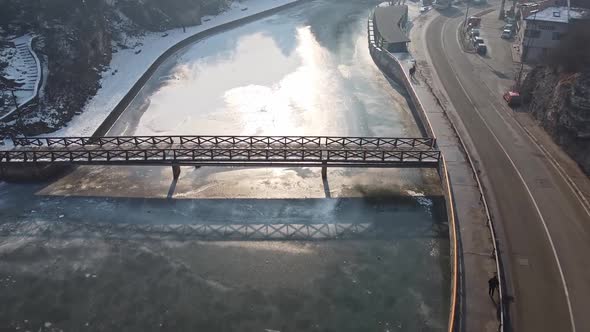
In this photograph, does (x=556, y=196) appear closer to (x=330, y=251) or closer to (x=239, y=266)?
(x=330, y=251)

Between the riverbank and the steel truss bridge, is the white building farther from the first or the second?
the steel truss bridge

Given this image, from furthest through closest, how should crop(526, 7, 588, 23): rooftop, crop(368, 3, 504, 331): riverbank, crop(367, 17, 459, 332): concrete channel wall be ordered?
crop(526, 7, 588, 23): rooftop → crop(367, 17, 459, 332): concrete channel wall → crop(368, 3, 504, 331): riverbank

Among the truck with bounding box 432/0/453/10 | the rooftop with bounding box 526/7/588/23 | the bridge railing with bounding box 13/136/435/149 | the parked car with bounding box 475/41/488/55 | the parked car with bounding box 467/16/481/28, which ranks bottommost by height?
the bridge railing with bounding box 13/136/435/149

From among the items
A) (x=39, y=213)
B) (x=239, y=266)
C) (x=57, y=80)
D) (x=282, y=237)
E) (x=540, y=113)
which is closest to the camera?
(x=239, y=266)

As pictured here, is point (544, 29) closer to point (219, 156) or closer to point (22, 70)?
point (219, 156)

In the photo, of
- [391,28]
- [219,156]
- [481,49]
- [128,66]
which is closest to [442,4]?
[391,28]

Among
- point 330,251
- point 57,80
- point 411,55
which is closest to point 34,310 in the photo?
point 330,251

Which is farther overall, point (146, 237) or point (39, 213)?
point (39, 213)

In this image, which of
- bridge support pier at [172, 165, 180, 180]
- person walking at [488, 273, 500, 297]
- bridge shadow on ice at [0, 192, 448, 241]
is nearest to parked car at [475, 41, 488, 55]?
bridge shadow on ice at [0, 192, 448, 241]
